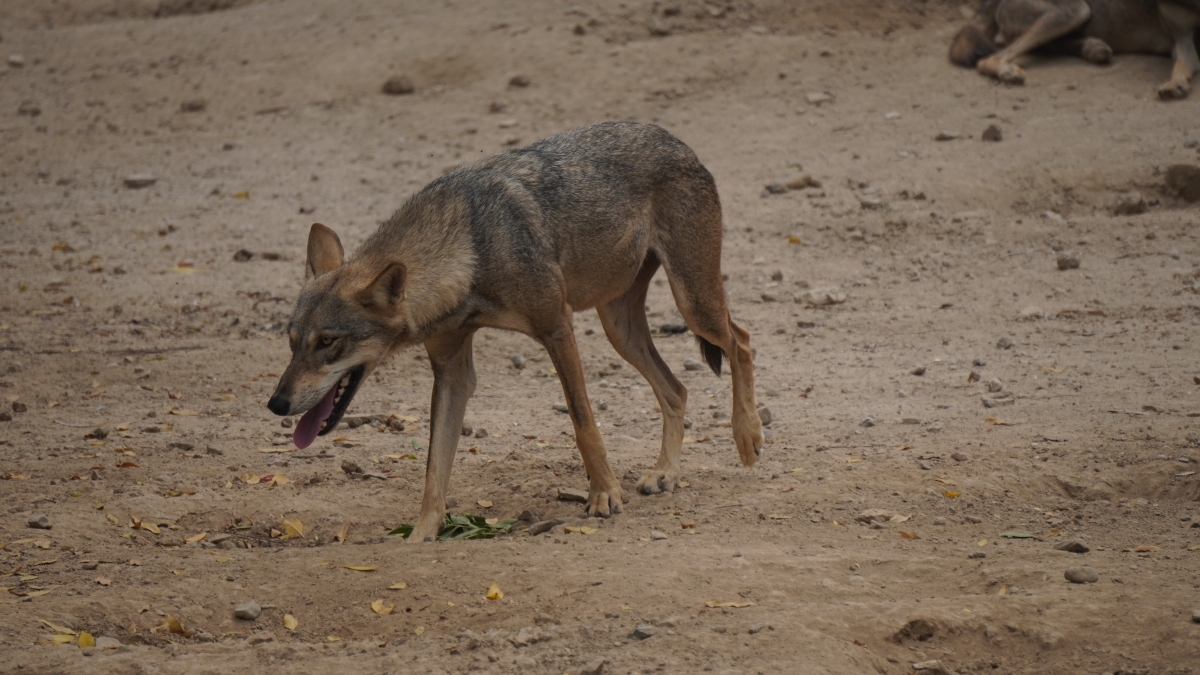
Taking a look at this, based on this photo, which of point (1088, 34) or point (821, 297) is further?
point (1088, 34)

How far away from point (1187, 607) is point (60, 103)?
16.1 metres

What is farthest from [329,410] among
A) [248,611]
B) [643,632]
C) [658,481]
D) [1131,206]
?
[1131,206]

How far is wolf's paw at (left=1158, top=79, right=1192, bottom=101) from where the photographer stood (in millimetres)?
12539

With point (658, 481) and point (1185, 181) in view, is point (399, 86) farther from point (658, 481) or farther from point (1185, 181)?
point (658, 481)

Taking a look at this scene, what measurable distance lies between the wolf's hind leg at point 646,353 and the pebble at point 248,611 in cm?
249

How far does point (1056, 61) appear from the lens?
13781mm

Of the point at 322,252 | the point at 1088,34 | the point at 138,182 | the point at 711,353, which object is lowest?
the point at 138,182

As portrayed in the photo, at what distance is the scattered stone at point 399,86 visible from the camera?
15281 millimetres

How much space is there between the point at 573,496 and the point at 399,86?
9.92m

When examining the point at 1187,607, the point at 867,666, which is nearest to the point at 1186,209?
the point at 1187,607

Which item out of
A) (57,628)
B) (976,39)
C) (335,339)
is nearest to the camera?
(57,628)

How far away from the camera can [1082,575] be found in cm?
494

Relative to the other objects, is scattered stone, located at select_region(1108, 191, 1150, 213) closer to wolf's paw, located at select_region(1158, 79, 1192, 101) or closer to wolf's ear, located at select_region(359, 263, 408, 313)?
wolf's paw, located at select_region(1158, 79, 1192, 101)

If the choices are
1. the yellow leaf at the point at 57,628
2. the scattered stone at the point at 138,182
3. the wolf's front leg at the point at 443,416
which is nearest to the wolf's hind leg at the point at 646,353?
the wolf's front leg at the point at 443,416
